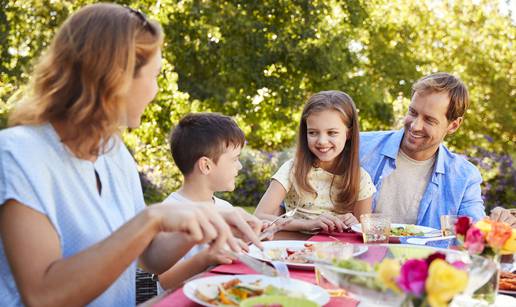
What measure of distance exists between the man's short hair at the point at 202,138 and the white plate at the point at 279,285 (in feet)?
4.09

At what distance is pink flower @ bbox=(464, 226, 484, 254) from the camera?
5.63 feet

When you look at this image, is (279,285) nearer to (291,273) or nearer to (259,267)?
(259,267)

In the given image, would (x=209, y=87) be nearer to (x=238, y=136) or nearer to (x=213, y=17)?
(x=213, y=17)

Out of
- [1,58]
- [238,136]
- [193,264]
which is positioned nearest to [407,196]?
[238,136]

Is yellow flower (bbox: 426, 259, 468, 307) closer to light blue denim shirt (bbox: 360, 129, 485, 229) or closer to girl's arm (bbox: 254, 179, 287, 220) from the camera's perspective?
girl's arm (bbox: 254, 179, 287, 220)

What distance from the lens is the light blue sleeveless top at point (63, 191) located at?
1572mm

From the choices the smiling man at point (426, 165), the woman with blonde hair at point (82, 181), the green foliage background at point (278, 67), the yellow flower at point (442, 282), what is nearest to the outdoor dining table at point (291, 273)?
the woman with blonde hair at point (82, 181)

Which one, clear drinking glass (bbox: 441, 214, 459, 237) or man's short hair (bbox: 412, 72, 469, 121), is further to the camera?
man's short hair (bbox: 412, 72, 469, 121)

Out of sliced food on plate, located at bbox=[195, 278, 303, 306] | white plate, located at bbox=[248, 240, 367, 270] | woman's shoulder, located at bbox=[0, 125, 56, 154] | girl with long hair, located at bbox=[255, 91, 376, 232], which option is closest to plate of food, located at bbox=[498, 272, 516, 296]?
white plate, located at bbox=[248, 240, 367, 270]

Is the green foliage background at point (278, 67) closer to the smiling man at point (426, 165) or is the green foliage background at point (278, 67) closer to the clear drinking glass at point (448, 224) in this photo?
the smiling man at point (426, 165)

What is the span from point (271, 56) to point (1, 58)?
179 inches

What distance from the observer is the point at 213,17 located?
10.9 meters

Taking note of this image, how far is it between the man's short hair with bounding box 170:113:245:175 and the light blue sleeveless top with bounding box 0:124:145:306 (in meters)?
0.90

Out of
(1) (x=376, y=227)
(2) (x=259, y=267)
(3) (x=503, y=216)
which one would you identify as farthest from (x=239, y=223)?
(3) (x=503, y=216)
